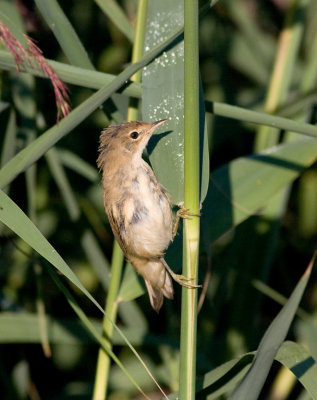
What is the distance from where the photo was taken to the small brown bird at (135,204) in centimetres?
225

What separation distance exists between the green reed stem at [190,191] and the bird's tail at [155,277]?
71 centimetres

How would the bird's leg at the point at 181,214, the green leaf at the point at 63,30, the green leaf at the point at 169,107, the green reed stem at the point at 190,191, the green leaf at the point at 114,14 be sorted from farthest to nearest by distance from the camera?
the green leaf at the point at 114,14
the green leaf at the point at 63,30
the green leaf at the point at 169,107
the bird's leg at the point at 181,214
the green reed stem at the point at 190,191

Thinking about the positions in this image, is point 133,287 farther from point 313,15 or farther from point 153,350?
point 313,15

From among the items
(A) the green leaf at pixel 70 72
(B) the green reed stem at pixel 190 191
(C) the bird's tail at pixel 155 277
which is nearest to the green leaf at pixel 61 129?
(A) the green leaf at pixel 70 72

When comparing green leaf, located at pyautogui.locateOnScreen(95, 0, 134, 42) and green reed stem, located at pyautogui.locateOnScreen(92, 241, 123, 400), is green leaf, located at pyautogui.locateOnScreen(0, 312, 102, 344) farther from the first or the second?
green leaf, located at pyautogui.locateOnScreen(95, 0, 134, 42)

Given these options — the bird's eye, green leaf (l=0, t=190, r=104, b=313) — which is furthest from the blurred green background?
green leaf (l=0, t=190, r=104, b=313)

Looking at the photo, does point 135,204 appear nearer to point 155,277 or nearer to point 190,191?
point 155,277

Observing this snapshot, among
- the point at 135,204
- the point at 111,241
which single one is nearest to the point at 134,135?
the point at 135,204

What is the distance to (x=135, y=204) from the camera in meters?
2.29

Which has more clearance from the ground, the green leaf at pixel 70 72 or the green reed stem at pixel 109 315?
the green leaf at pixel 70 72

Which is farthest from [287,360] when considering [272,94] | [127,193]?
[272,94]

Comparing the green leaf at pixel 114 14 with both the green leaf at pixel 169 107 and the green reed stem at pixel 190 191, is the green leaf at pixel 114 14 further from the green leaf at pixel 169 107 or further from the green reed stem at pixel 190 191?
the green reed stem at pixel 190 191

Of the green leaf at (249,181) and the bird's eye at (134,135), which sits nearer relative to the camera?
the bird's eye at (134,135)

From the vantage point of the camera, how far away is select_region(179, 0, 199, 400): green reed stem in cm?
143
